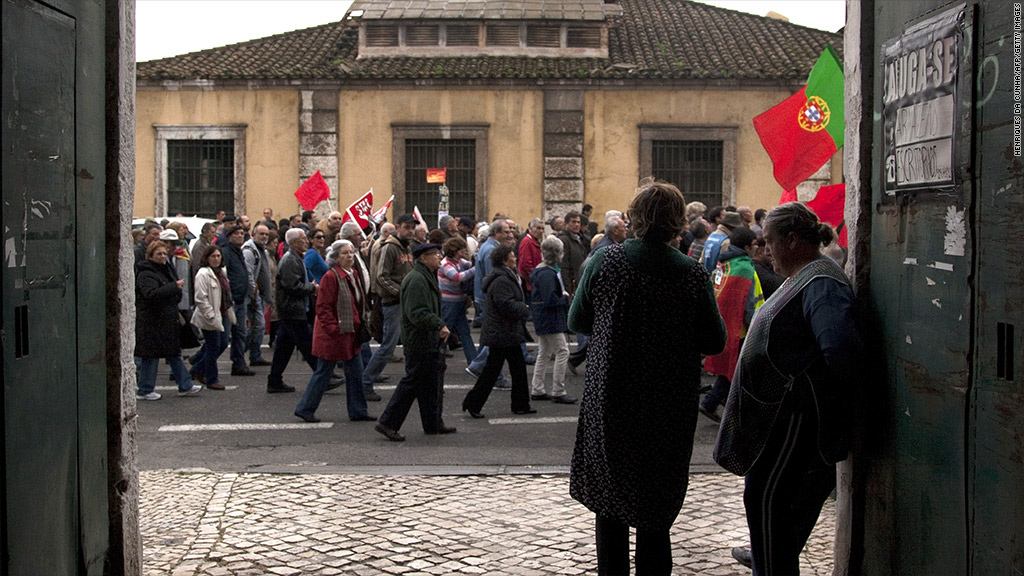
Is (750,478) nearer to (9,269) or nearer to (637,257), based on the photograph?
(637,257)

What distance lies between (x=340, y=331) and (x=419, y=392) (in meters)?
1.04

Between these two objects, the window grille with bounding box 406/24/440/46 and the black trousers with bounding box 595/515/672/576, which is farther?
the window grille with bounding box 406/24/440/46

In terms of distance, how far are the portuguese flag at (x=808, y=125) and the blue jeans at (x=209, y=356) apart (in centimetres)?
640

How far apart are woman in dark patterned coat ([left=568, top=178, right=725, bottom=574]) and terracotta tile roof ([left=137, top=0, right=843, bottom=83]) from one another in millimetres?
20749

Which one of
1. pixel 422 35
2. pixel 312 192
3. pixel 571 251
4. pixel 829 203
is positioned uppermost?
pixel 422 35

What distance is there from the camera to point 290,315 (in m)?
11.4

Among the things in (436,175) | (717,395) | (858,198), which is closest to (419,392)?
(717,395)

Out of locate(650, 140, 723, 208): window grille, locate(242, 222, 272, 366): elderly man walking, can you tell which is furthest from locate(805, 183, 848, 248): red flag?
locate(650, 140, 723, 208): window grille

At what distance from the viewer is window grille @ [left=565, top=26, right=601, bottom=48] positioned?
26859 millimetres

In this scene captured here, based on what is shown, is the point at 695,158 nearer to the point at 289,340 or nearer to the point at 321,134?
the point at 321,134

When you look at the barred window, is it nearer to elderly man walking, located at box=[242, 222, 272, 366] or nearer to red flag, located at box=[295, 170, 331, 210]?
red flag, located at box=[295, 170, 331, 210]

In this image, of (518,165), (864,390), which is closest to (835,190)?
(864,390)

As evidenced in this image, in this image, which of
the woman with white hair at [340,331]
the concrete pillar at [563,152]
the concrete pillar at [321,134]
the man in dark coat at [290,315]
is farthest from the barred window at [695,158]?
the woman with white hair at [340,331]

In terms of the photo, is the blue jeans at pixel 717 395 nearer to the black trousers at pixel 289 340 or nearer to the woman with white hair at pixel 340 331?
the woman with white hair at pixel 340 331
